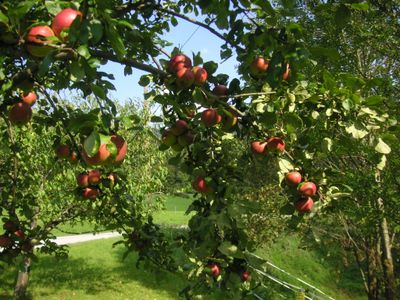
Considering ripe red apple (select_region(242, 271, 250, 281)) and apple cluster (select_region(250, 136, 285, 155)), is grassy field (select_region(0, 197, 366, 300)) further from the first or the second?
apple cluster (select_region(250, 136, 285, 155))

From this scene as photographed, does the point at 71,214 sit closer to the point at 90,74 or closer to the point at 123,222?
the point at 123,222

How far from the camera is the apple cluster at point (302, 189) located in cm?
234

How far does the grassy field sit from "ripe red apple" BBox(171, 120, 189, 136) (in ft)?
25.5

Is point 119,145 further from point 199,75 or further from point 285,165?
point 285,165

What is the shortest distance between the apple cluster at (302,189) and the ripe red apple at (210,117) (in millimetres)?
511

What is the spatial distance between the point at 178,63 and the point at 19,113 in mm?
1119

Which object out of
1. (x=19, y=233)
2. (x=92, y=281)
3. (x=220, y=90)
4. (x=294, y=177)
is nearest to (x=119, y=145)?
(x=220, y=90)

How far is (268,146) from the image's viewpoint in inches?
98.1

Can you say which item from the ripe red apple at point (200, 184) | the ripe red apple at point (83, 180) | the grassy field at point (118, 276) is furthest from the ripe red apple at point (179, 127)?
the grassy field at point (118, 276)

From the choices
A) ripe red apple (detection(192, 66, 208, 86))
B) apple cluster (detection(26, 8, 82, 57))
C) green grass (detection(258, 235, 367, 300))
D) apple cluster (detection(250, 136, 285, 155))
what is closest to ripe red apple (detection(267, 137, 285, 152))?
apple cluster (detection(250, 136, 285, 155))

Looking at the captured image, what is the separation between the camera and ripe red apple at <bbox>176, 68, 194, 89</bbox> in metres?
2.14

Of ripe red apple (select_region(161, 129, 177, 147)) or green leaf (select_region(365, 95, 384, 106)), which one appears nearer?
green leaf (select_region(365, 95, 384, 106))

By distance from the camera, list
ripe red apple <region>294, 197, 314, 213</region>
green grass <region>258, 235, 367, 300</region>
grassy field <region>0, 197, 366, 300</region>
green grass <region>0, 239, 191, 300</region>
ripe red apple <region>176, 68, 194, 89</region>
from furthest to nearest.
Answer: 1. green grass <region>258, 235, 367, 300</region>
2. grassy field <region>0, 197, 366, 300</region>
3. green grass <region>0, 239, 191, 300</region>
4. ripe red apple <region>294, 197, 314, 213</region>
5. ripe red apple <region>176, 68, 194, 89</region>

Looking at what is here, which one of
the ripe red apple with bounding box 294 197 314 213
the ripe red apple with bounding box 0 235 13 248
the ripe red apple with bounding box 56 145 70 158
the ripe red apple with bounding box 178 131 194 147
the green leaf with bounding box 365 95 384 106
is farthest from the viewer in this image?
the ripe red apple with bounding box 0 235 13 248
